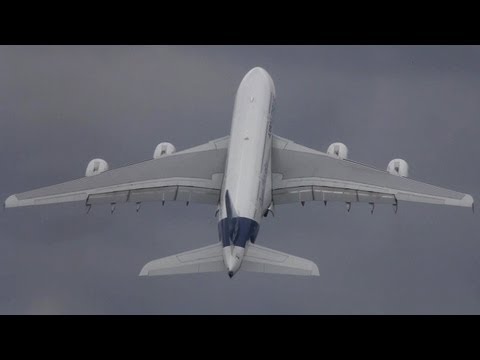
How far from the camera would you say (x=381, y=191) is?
8588cm

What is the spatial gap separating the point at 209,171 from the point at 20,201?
44.6 feet

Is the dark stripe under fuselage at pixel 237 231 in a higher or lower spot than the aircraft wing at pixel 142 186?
lower

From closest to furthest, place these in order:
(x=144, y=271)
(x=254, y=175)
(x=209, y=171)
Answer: (x=144, y=271)
(x=254, y=175)
(x=209, y=171)

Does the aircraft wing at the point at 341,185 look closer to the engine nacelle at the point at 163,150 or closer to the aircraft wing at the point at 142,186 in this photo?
the aircraft wing at the point at 142,186

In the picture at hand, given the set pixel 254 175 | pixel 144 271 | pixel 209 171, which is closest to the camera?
pixel 144 271

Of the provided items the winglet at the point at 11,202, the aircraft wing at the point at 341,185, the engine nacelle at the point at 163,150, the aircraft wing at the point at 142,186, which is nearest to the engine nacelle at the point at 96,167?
the aircraft wing at the point at 142,186

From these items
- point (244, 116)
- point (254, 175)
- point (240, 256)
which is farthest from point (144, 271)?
point (244, 116)

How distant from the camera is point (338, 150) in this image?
93125 mm

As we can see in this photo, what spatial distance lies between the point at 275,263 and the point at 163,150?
63.7ft

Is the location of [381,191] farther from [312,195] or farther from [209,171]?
[209,171]

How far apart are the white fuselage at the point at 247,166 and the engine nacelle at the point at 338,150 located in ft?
16.2

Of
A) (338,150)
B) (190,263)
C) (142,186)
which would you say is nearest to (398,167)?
(338,150)

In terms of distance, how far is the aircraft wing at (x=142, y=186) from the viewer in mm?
85938

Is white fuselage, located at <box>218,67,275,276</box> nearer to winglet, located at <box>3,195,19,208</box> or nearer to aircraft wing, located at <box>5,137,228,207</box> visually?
aircraft wing, located at <box>5,137,228,207</box>
